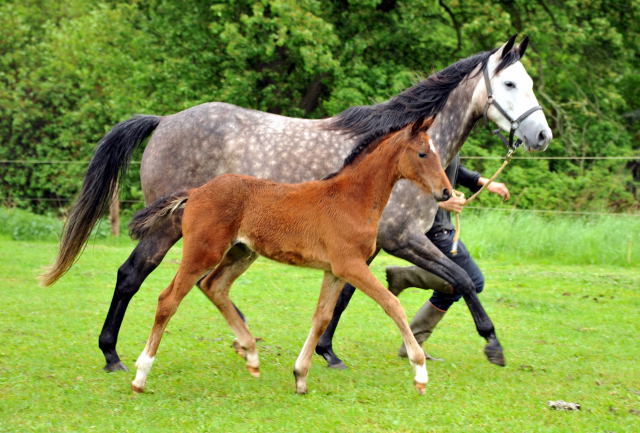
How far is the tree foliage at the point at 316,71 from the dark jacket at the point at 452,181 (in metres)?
9.48

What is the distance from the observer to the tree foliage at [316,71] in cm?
A: 1664

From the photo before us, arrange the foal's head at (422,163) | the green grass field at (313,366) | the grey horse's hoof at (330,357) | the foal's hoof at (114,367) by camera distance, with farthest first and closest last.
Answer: the grey horse's hoof at (330,357) → the foal's hoof at (114,367) → the foal's head at (422,163) → the green grass field at (313,366)

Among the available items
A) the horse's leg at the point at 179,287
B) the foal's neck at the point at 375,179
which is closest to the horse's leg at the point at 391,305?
the foal's neck at the point at 375,179

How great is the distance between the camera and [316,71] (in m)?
17.2

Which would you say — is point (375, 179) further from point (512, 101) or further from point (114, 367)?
point (114, 367)

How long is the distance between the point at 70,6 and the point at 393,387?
25.1 m

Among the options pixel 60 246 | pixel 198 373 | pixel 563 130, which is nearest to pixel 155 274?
pixel 60 246

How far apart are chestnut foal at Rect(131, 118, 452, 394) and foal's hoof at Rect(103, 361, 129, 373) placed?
748 millimetres

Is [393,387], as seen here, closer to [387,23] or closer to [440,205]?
[440,205]

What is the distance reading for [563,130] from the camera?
1862 centimetres

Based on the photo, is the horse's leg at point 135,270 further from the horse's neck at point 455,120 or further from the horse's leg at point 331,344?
the horse's neck at point 455,120

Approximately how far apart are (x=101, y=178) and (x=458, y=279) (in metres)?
2.98

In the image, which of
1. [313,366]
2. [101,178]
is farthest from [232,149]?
[313,366]

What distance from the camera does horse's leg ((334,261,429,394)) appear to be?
4.62m
